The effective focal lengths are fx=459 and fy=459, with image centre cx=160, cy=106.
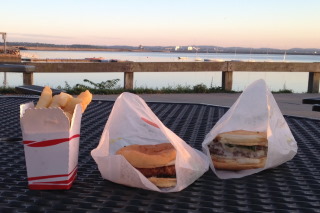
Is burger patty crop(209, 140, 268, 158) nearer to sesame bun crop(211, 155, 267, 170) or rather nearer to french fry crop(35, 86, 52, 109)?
sesame bun crop(211, 155, 267, 170)

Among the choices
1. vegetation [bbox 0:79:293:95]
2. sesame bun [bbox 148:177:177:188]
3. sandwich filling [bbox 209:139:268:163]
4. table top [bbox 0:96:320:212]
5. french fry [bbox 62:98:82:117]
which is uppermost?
french fry [bbox 62:98:82:117]

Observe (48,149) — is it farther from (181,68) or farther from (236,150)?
(181,68)

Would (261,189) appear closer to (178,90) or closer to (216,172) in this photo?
Result: (216,172)

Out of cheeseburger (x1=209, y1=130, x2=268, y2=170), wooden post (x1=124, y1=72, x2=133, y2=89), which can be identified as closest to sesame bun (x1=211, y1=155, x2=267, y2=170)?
cheeseburger (x1=209, y1=130, x2=268, y2=170)

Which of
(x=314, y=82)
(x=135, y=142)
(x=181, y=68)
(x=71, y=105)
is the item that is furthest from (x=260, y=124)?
(x=314, y=82)

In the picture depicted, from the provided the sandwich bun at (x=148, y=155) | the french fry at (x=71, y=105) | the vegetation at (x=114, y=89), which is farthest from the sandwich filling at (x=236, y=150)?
the vegetation at (x=114, y=89)

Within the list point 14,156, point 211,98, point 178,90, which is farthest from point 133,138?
point 178,90
